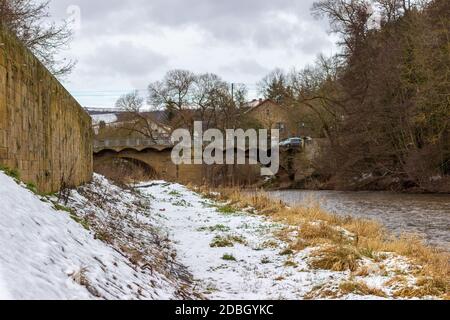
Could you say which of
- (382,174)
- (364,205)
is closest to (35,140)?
(364,205)

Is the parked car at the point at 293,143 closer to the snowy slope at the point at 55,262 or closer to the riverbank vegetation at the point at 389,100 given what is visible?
the riverbank vegetation at the point at 389,100

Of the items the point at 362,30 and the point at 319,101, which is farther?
the point at 319,101

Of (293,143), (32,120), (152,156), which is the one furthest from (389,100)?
(32,120)

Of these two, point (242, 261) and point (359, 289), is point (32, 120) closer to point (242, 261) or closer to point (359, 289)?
point (242, 261)

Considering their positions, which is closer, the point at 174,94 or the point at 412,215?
the point at 412,215

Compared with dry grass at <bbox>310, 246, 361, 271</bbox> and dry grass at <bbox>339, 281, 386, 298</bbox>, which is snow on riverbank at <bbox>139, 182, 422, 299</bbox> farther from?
dry grass at <bbox>310, 246, 361, 271</bbox>

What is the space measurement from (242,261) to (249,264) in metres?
0.27

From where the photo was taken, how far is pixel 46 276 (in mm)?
3666

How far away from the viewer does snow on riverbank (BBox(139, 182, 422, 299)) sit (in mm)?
6367

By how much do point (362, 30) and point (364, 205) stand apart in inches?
814

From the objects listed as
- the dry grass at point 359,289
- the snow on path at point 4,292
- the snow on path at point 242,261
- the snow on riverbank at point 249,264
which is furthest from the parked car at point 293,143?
the snow on path at point 4,292

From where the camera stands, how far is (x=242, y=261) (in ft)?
27.2

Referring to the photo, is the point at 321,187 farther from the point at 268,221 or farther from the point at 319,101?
Answer: the point at 268,221

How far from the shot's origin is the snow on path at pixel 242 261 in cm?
649
